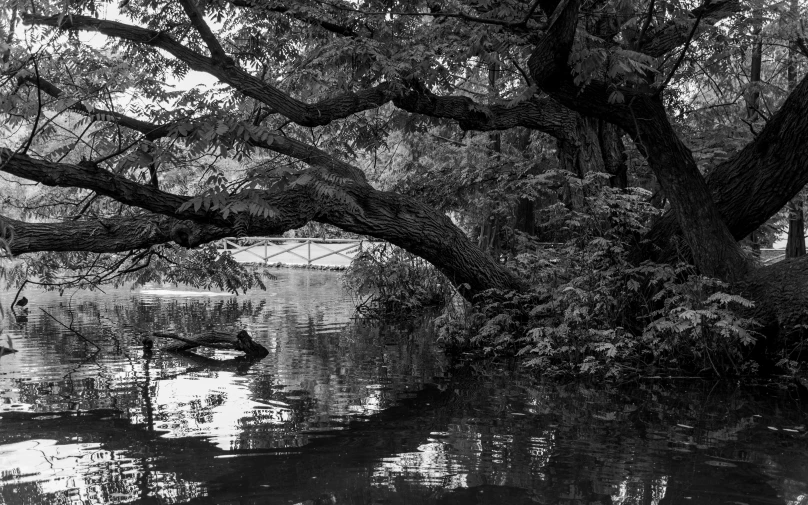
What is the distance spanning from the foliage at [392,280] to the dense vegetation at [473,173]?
8.13ft

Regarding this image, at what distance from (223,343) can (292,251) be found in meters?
22.1

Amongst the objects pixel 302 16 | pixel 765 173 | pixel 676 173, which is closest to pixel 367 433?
pixel 676 173

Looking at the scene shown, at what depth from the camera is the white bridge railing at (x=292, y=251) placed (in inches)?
1214

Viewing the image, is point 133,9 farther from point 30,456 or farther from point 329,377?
point 30,456

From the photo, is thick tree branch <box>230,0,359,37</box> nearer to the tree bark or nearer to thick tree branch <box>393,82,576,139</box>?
thick tree branch <box>393,82,576,139</box>

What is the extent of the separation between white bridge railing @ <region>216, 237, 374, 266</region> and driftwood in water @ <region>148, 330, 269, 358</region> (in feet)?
61.9

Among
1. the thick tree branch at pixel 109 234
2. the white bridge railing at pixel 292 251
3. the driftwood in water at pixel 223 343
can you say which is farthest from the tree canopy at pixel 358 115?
the white bridge railing at pixel 292 251

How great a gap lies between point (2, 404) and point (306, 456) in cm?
383

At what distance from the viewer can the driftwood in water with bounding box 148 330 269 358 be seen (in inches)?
420

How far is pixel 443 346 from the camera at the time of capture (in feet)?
38.2

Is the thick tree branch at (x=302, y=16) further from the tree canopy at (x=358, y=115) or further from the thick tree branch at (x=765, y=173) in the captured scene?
the thick tree branch at (x=765, y=173)

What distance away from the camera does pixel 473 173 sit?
1480 cm

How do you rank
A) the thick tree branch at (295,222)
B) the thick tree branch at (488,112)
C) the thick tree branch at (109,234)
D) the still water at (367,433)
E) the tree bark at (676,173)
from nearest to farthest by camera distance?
the still water at (367,433) < the thick tree branch at (295,222) < the thick tree branch at (109,234) < the tree bark at (676,173) < the thick tree branch at (488,112)

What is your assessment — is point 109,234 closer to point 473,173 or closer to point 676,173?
point 676,173
